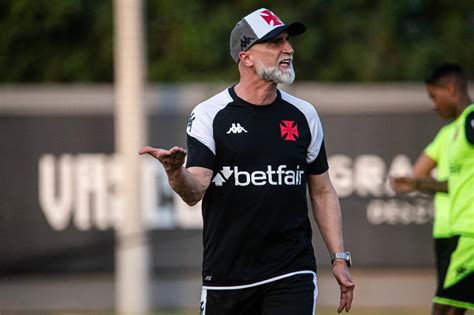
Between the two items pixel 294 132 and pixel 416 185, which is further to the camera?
pixel 416 185

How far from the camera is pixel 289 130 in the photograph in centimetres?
695

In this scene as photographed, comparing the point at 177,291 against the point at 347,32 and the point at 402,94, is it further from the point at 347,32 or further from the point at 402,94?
the point at 347,32

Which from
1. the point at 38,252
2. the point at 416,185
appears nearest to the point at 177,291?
the point at 38,252

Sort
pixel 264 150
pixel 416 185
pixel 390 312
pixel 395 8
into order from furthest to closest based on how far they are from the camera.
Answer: pixel 395 8 → pixel 390 312 → pixel 416 185 → pixel 264 150

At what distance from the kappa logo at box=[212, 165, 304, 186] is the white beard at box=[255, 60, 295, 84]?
46 centimetres

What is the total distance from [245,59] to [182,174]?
92 cm

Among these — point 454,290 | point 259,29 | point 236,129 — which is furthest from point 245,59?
point 454,290

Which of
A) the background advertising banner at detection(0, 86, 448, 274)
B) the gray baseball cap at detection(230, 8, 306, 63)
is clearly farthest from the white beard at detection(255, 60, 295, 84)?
the background advertising banner at detection(0, 86, 448, 274)

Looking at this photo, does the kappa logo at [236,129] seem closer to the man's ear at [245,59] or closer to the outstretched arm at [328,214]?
the man's ear at [245,59]

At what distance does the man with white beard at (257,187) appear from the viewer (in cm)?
686

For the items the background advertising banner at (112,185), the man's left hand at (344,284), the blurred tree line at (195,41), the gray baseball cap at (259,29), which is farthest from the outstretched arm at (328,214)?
the blurred tree line at (195,41)

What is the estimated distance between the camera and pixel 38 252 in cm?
1562

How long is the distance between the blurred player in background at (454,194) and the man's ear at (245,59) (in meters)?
2.42

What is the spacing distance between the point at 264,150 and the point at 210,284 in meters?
0.77
